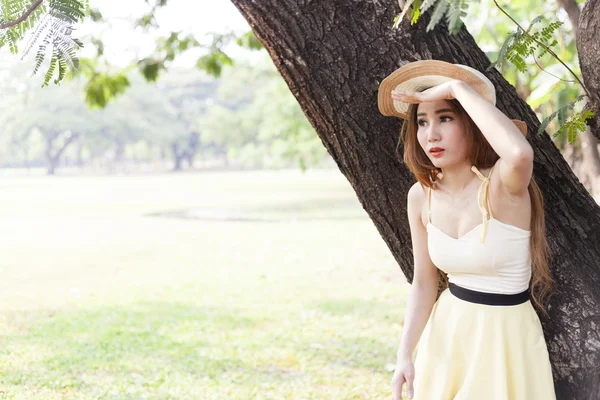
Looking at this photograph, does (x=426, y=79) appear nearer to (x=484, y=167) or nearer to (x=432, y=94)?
(x=432, y=94)

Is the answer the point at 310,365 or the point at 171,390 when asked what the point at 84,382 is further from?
the point at 310,365

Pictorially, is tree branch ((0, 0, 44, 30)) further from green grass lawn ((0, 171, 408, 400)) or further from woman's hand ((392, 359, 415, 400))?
green grass lawn ((0, 171, 408, 400))

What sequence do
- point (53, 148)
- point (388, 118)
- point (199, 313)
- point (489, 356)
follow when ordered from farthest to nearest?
point (53, 148) < point (199, 313) < point (388, 118) < point (489, 356)

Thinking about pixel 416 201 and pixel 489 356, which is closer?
pixel 489 356

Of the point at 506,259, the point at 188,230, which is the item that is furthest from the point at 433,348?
the point at 188,230

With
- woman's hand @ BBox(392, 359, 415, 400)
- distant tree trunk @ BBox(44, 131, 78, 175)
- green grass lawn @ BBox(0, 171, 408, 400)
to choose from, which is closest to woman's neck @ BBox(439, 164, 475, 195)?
woman's hand @ BBox(392, 359, 415, 400)

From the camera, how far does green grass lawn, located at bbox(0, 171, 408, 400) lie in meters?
4.98

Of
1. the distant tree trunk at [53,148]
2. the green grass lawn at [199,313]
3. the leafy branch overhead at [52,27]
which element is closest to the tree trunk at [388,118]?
the leafy branch overhead at [52,27]

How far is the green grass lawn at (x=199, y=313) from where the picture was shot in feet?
16.3

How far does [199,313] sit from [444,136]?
553cm

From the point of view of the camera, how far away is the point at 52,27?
1875mm

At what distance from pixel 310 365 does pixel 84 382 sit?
1.60 m

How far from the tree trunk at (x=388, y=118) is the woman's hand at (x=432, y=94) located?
1.06 feet

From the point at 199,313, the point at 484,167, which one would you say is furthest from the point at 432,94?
the point at 199,313
